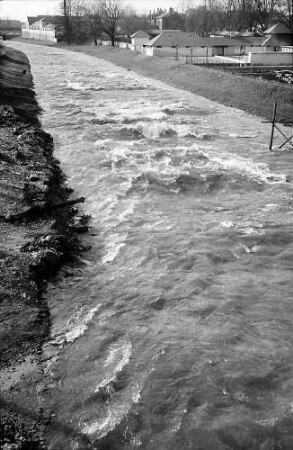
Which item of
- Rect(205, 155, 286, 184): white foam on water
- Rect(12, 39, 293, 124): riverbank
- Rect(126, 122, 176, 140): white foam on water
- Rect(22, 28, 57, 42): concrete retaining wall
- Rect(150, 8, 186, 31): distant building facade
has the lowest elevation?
Rect(205, 155, 286, 184): white foam on water

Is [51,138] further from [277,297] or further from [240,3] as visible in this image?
[240,3]

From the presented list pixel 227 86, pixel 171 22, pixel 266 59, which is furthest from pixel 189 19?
pixel 227 86

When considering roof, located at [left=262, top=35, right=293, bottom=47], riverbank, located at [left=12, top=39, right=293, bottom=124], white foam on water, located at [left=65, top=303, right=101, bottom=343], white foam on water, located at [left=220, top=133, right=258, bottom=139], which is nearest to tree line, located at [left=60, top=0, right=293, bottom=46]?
roof, located at [left=262, top=35, right=293, bottom=47]

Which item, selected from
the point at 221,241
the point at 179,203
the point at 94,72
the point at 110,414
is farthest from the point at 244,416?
the point at 94,72

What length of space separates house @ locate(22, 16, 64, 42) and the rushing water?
351 ft

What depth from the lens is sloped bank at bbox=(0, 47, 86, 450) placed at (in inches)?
280

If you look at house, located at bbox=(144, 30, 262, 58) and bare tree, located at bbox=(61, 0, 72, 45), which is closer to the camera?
Answer: house, located at bbox=(144, 30, 262, 58)

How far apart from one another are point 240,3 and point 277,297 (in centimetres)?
12298

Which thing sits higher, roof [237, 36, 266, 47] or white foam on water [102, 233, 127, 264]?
roof [237, 36, 266, 47]

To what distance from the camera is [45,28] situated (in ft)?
421

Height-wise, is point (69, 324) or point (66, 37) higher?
point (66, 37)

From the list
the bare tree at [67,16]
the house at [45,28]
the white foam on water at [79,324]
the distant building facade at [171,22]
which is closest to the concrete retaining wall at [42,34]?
the house at [45,28]

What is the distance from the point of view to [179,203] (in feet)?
51.0

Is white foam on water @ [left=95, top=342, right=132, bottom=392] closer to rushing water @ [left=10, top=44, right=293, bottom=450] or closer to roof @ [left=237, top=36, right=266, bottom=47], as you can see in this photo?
rushing water @ [left=10, top=44, right=293, bottom=450]
